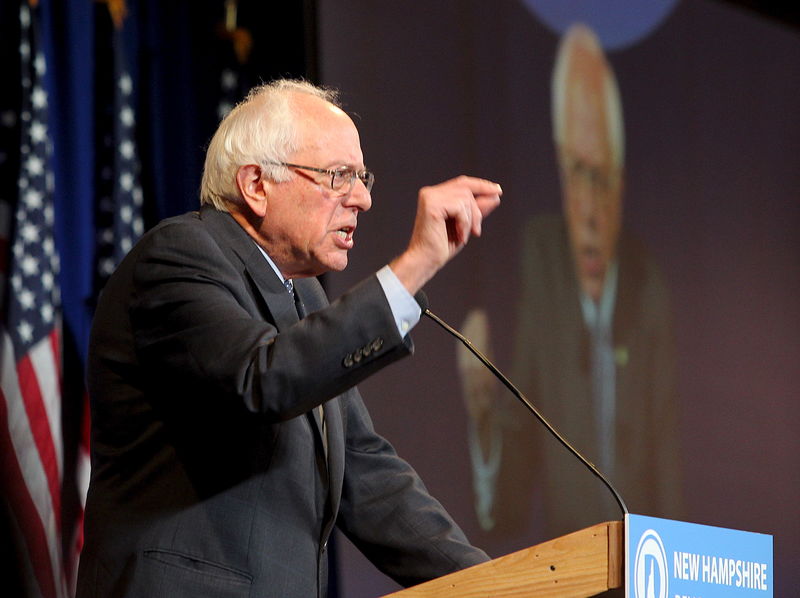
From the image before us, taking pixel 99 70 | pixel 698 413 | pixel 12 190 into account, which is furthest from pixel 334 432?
pixel 698 413

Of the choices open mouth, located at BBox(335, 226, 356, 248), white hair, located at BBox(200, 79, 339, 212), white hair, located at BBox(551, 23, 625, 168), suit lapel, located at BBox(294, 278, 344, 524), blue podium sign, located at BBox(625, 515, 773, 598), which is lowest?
blue podium sign, located at BBox(625, 515, 773, 598)

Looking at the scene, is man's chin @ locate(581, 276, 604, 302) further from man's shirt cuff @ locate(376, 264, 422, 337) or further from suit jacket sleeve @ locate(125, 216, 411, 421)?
man's shirt cuff @ locate(376, 264, 422, 337)

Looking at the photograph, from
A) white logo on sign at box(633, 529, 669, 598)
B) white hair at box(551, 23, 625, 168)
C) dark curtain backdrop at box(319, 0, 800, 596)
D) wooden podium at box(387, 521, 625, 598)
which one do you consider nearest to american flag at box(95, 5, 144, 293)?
dark curtain backdrop at box(319, 0, 800, 596)

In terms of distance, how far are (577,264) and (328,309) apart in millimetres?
3423

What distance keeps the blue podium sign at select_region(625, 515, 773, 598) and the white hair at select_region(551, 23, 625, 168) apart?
333cm

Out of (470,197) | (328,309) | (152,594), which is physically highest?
(470,197)

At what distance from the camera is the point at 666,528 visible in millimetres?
1806

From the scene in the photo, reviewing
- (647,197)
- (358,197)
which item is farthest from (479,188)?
(647,197)

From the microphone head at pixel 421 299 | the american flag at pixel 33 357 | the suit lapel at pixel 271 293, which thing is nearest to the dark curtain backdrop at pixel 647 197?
the american flag at pixel 33 357

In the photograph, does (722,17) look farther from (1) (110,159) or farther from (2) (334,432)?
(2) (334,432)

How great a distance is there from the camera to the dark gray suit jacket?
180 centimetres

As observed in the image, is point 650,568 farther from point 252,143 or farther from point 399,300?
point 252,143

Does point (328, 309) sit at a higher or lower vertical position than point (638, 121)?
lower

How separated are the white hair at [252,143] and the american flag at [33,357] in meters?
1.84
